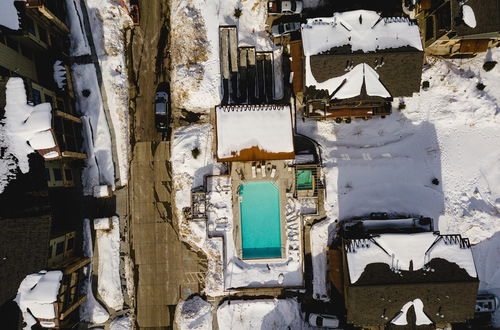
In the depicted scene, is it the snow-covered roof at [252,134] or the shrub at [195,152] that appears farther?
the shrub at [195,152]

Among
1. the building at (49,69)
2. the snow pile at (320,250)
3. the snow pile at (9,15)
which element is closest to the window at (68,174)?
the building at (49,69)

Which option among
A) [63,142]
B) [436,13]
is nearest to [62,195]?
[63,142]

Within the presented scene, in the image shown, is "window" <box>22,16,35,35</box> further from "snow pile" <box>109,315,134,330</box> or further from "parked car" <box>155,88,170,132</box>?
"snow pile" <box>109,315,134,330</box>

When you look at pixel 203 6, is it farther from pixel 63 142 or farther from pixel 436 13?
pixel 436 13

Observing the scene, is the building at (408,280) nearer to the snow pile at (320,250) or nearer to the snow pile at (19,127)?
the snow pile at (320,250)

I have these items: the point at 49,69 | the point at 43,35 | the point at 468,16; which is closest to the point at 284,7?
the point at 468,16

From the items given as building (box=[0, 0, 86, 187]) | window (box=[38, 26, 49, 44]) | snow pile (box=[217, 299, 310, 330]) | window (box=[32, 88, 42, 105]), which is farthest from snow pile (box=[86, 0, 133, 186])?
snow pile (box=[217, 299, 310, 330])
